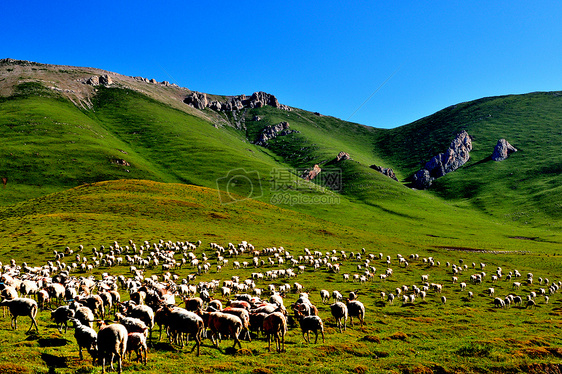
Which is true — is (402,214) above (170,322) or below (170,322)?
above

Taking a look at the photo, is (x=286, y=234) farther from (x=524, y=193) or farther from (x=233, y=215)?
(x=524, y=193)

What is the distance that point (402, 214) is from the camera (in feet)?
458

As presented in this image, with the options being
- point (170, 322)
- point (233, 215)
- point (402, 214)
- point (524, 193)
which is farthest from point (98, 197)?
point (524, 193)

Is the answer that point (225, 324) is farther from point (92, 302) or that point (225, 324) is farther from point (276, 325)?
point (92, 302)

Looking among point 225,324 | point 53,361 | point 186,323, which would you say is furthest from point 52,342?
point 225,324

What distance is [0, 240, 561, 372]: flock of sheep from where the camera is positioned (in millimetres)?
17016

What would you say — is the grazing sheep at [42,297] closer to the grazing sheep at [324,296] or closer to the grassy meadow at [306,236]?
the grassy meadow at [306,236]

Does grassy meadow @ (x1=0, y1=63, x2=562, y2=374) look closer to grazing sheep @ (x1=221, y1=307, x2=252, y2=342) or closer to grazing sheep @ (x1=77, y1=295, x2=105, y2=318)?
grazing sheep @ (x1=221, y1=307, x2=252, y2=342)

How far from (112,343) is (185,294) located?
59.3 feet

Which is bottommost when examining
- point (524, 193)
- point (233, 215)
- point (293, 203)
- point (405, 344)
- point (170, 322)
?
point (405, 344)

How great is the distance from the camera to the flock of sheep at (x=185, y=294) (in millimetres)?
17016

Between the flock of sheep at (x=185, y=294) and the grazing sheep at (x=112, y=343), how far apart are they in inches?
1.6

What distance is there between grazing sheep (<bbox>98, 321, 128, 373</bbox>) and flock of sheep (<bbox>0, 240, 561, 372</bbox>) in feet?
0.13

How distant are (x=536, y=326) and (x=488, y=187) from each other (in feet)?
663
